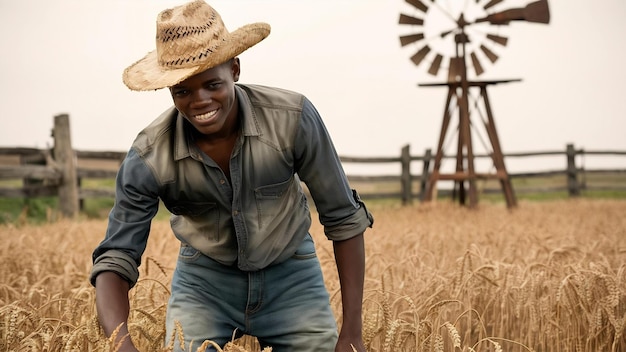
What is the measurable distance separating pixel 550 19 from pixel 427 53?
6.32 feet

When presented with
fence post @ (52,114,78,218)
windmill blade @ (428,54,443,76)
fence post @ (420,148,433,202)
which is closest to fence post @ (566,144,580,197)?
fence post @ (420,148,433,202)

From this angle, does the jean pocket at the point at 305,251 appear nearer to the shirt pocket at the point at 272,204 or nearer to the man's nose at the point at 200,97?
the shirt pocket at the point at 272,204

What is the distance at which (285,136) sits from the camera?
96.6 inches

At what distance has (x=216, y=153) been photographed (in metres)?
2.46

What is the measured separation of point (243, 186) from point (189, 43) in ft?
1.71

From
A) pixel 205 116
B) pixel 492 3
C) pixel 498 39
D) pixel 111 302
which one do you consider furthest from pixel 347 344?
pixel 498 39

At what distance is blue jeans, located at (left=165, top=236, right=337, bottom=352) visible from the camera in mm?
2514

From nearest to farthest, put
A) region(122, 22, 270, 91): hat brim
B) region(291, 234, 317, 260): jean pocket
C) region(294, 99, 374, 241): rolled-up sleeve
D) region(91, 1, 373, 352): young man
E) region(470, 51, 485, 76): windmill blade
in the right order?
region(122, 22, 270, 91): hat brim < region(91, 1, 373, 352): young man < region(294, 99, 374, 241): rolled-up sleeve < region(291, 234, 317, 260): jean pocket < region(470, 51, 485, 76): windmill blade

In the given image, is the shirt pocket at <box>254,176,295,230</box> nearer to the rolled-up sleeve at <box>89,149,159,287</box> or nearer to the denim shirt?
the denim shirt

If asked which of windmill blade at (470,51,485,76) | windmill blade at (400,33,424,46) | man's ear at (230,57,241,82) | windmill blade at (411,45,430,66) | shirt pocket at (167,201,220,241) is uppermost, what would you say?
windmill blade at (400,33,424,46)

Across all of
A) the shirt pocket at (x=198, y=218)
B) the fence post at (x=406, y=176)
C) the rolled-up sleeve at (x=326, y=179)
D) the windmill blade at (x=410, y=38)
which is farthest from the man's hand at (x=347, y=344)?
the fence post at (x=406, y=176)

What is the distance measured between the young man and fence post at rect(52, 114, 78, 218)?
8554 millimetres

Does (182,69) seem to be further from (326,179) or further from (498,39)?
(498,39)

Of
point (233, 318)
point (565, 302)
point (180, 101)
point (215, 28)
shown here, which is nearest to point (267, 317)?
point (233, 318)
